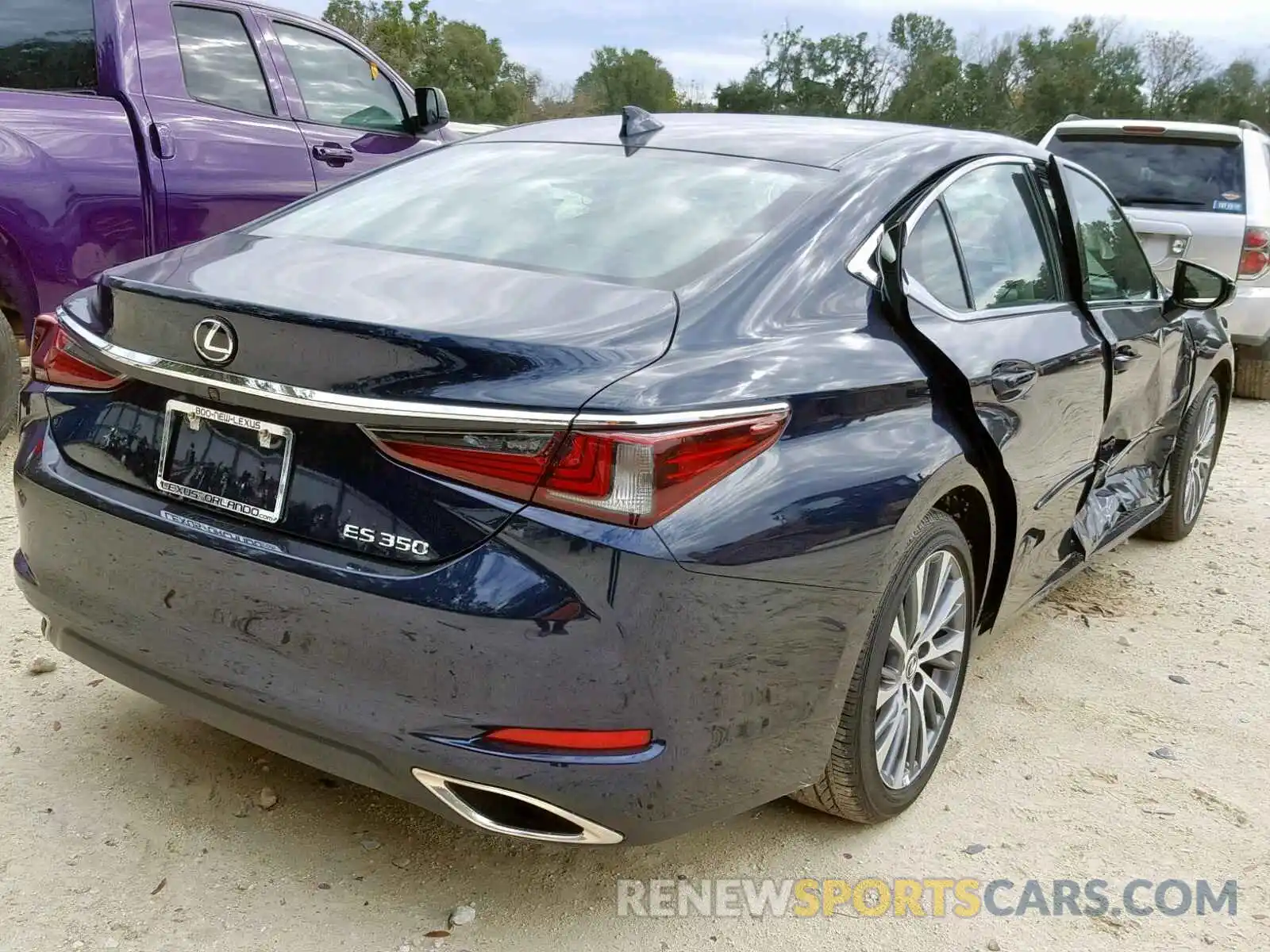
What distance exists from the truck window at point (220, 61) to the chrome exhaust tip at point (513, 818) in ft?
14.3

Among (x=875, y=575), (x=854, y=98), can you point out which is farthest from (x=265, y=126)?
(x=854, y=98)

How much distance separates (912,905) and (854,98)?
63003mm

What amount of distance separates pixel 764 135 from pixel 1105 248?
1.50m

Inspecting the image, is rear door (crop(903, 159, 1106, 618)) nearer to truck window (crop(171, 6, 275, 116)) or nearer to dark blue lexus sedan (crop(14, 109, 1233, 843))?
dark blue lexus sedan (crop(14, 109, 1233, 843))

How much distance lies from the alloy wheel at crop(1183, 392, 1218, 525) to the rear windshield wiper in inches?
117

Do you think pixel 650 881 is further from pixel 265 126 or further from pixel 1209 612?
pixel 265 126

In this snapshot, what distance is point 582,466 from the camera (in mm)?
1912

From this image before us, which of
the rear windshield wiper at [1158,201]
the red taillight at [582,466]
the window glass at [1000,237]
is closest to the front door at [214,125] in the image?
the window glass at [1000,237]

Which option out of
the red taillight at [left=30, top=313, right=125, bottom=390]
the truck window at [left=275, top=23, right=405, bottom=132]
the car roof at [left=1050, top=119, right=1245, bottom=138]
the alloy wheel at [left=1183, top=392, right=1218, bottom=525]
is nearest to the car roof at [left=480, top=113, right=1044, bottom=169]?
the red taillight at [left=30, top=313, right=125, bottom=390]

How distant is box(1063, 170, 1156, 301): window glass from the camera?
365cm

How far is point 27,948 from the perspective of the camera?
7.11 feet

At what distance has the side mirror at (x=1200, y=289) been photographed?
13.6 ft

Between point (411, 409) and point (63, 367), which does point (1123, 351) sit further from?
point (63, 367)

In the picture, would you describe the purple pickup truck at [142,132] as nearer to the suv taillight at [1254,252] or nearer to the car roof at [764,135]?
the car roof at [764,135]
